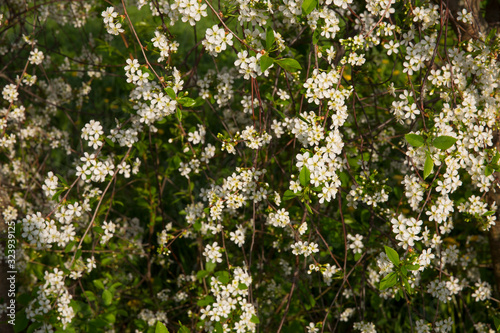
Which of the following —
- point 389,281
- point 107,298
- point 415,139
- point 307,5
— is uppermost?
point 307,5

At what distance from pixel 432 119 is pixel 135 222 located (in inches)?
73.2

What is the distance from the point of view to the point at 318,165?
4.88 ft

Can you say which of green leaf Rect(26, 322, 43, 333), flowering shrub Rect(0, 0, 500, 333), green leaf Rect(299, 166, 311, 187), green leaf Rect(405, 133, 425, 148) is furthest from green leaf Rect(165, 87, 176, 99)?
green leaf Rect(26, 322, 43, 333)

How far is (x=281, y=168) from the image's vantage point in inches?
77.4

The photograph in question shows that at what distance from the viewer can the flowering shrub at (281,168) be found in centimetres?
156

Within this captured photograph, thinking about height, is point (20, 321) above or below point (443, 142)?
below

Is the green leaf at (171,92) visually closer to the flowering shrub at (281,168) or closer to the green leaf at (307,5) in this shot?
the flowering shrub at (281,168)

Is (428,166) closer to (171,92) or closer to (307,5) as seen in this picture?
(307,5)

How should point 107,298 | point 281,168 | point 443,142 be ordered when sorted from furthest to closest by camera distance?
point 107,298 < point 281,168 < point 443,142

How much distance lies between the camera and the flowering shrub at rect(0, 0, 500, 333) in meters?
1.56

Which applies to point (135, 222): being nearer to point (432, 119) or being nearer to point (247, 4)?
point (247, 4)

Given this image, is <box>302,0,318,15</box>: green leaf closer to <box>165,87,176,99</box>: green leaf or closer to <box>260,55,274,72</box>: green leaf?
<box>260,55,274,72</box>: green leaf

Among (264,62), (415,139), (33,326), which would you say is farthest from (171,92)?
(33,326)

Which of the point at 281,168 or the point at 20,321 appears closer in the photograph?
the point at 20,321
